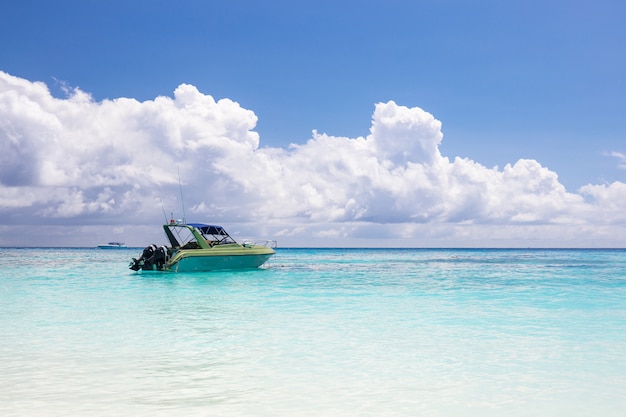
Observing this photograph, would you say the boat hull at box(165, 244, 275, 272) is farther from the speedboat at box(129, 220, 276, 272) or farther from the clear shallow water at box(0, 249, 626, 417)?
the clear shallow water at box(0, 249, 626, 417)

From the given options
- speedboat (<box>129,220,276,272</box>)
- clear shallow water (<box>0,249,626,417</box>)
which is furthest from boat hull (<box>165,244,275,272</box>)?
clear shallow water (<box>0,249,626,417</box>)

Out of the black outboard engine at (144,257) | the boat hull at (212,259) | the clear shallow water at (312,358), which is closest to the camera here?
the clear shallow water at (312,358)

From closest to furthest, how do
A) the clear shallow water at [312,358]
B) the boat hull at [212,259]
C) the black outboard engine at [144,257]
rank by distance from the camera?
the clear shallow water at [312,358]
the boat hull at [212,259]
the black outboard engine at [144,257]

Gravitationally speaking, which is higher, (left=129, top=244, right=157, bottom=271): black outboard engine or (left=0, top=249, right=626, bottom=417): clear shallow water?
(left=129, top=244, right=157, bottom=271): black outboard engine

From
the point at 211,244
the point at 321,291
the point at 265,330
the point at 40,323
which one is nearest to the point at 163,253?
the point at 211,244

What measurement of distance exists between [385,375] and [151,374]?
4.01 meters

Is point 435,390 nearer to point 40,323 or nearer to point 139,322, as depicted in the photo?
point 139,322

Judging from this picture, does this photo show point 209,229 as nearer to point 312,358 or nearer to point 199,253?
point 199,253

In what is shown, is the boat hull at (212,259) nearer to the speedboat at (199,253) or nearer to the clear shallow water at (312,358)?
the speedboat at (199,253)

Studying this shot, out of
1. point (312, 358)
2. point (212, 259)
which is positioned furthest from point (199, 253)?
point (312, 358)

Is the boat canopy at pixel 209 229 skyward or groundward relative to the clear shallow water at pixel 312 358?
skyward

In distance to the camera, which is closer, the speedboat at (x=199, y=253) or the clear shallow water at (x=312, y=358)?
the clear shallow water at (x=312, y=358)

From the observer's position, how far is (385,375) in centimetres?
972

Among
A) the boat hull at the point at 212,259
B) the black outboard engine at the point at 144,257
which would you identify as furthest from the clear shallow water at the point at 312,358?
the black outboard engine at the point at 144,257
